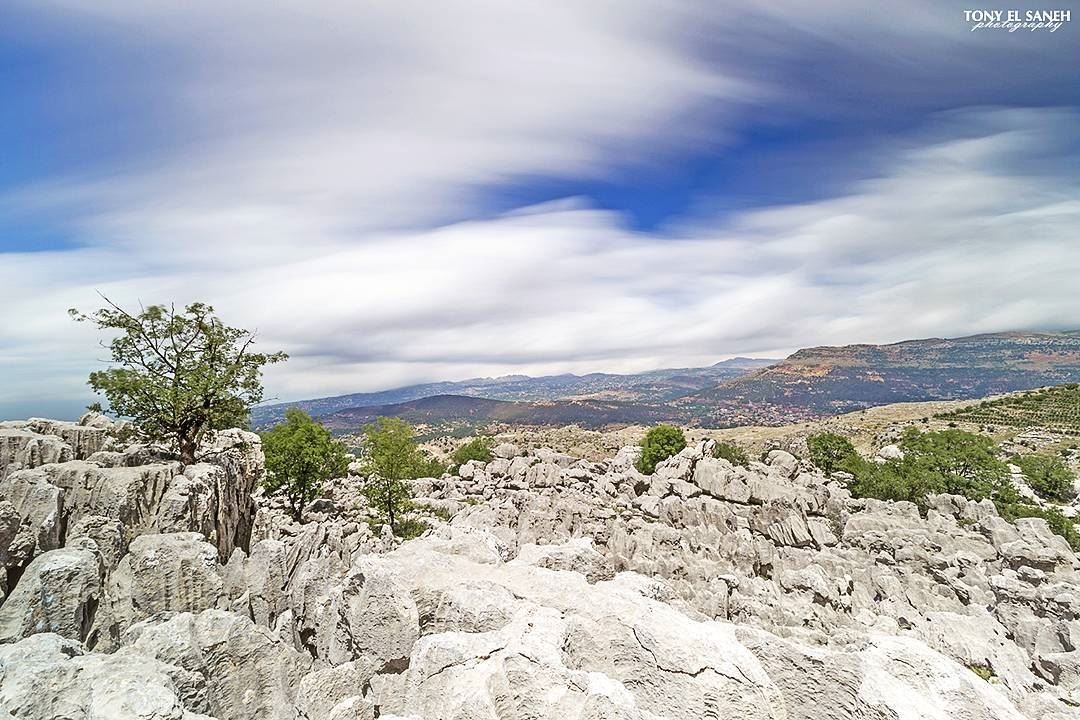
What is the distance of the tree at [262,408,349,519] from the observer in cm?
3922

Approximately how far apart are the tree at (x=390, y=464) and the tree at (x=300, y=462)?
4.70 meters

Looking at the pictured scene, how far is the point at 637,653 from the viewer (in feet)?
29.8

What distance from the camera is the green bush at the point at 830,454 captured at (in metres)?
72.8

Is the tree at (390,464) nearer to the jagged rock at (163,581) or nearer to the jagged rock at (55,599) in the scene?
the jagged rock at (163,581)

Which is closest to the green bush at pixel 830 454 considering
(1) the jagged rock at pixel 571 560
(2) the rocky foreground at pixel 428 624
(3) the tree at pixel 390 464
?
(2) the rocky foreground at pixel 428 624

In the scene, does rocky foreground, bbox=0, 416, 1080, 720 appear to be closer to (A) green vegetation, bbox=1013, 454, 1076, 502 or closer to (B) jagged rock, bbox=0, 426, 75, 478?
(B) jagged rock, bbox=0, 426, 75, 478

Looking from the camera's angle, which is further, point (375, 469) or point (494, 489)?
point (494, 489)

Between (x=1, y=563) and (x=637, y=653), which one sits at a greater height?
(x=1, y=563)

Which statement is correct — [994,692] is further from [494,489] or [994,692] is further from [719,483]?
[494,489]

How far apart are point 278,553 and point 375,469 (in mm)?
21074

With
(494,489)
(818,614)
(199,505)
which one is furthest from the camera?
(494,489)

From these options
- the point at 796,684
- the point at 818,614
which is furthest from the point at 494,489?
the point at 796,684

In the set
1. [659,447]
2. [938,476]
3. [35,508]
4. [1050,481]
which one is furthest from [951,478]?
[35,508]

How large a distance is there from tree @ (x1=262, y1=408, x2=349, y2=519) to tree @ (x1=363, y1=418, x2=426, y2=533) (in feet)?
15.4
